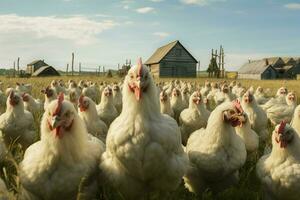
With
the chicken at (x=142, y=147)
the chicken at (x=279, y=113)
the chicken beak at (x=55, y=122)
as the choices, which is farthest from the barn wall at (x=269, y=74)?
the chicken beak at (x=55, y=122)

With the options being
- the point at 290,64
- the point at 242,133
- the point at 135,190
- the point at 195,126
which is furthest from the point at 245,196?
the point at 290,64

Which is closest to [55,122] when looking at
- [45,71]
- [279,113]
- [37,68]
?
[279,113]

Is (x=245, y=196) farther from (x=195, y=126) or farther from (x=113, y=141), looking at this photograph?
(x=195, y=126)

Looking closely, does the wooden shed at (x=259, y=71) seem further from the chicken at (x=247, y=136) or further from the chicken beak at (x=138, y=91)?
the chicken beak at (x=138, y=91)

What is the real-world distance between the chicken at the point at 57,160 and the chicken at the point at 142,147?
14.3 inches

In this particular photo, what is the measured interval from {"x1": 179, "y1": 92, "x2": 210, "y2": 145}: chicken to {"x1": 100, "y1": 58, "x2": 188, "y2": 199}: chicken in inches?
136

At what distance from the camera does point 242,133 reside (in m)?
6.25

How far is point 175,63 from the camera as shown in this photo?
4731cm

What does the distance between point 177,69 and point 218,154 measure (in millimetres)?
42823

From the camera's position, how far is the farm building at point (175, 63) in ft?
152

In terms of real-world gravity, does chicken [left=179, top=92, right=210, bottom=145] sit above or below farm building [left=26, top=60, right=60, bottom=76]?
below

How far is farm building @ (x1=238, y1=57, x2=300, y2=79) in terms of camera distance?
198 feet

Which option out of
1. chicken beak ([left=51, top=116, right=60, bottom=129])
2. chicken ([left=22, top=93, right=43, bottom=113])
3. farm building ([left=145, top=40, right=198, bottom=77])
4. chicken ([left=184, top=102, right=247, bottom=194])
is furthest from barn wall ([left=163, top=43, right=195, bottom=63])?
chicken beak ([left=51, top=116, right=60, bottom=129])

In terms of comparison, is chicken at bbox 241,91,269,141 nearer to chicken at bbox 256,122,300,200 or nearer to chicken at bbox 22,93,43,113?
chicken at bbox 256,122,300,200
